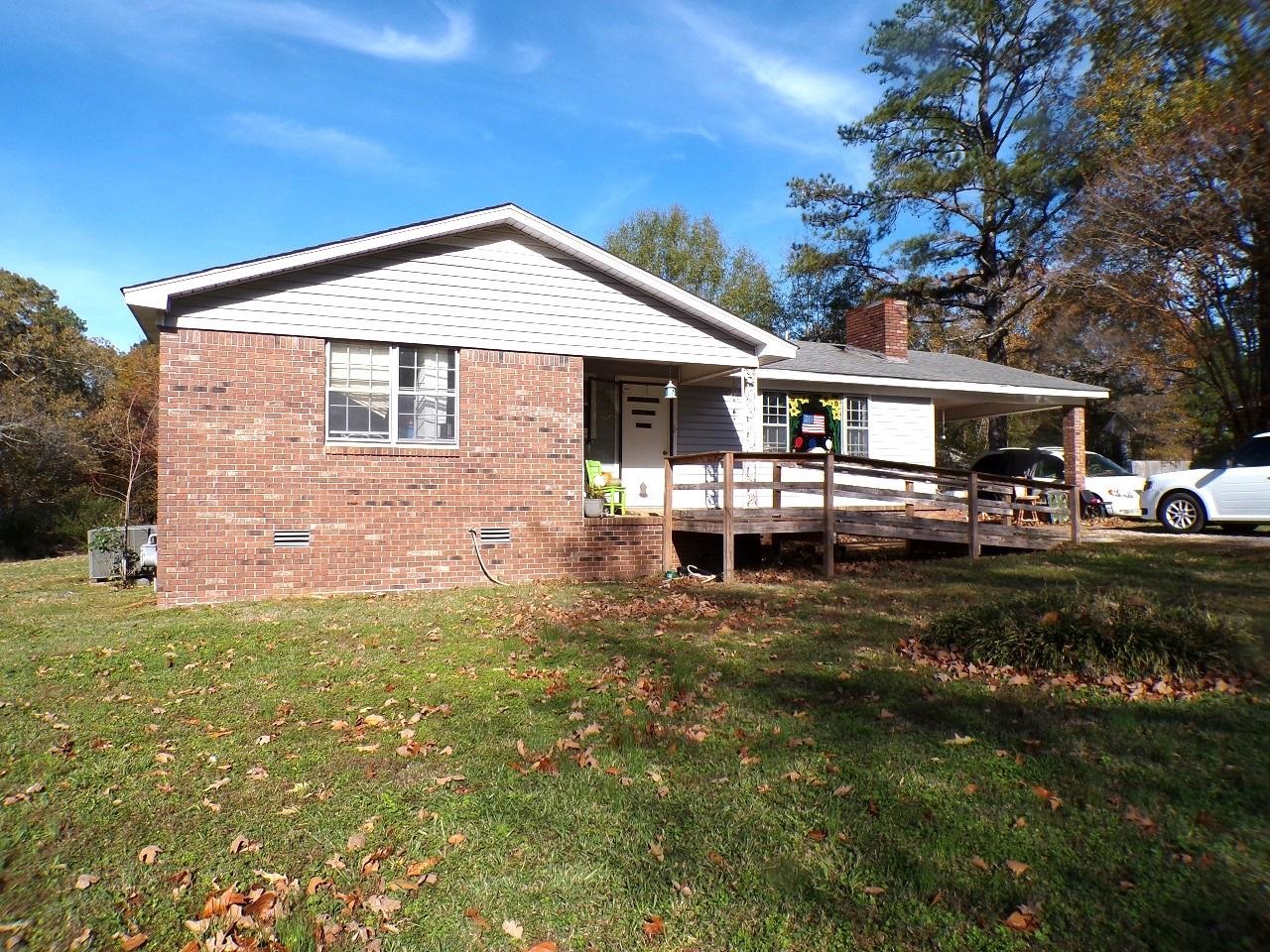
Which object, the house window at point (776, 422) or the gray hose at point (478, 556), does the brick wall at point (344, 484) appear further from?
the house window at point (776, 422)

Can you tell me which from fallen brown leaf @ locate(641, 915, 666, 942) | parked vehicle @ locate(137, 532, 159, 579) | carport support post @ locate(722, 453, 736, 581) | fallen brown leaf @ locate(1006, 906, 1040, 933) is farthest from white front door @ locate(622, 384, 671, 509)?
fallen brown leaf @ locate(1006, 906, 1040, 933)

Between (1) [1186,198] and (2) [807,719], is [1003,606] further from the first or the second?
(1) [1186,198]

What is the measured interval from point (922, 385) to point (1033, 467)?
4.02 meters

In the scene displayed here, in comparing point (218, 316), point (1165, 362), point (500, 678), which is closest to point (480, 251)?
point (218, 316)

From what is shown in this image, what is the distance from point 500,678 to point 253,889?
9.48ft

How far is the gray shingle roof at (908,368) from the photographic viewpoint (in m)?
16.0

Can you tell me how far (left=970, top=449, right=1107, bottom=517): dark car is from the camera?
17.4m

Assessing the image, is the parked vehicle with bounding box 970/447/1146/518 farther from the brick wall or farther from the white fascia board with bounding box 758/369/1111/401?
the brick wall

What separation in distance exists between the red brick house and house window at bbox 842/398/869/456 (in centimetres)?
484

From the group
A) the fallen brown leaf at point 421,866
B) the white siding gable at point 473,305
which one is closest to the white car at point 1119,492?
the white siding gable at point 473,305

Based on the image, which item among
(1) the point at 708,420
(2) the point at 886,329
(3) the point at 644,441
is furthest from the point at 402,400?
(2) the point at 886,329

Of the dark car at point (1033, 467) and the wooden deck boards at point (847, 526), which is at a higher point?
the dark car at point (1033, 467)

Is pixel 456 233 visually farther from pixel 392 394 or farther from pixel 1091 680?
pixel 1091 680

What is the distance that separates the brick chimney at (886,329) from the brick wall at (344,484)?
9830mm
